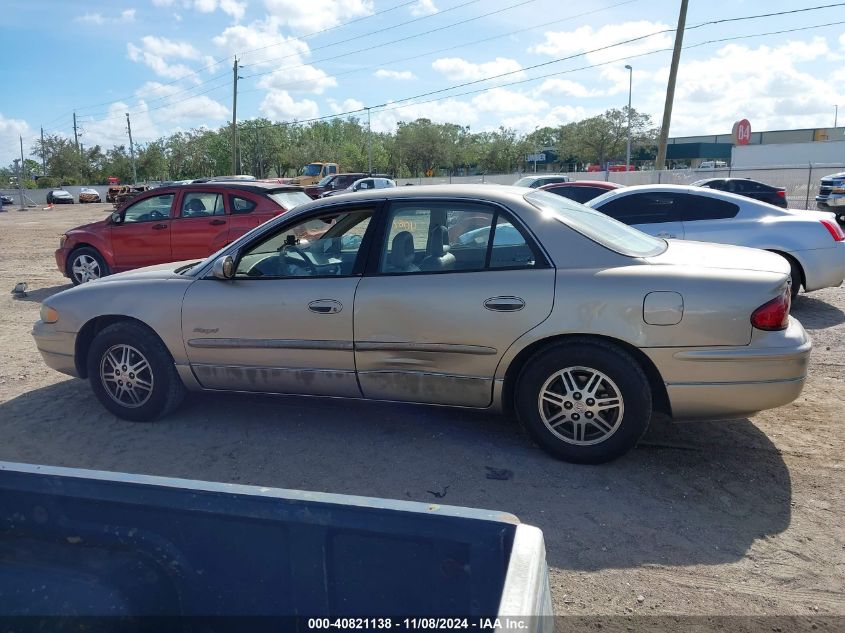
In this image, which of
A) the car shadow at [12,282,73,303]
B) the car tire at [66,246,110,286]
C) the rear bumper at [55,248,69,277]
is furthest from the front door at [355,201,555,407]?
the rear bumper at [55,248,69,277]

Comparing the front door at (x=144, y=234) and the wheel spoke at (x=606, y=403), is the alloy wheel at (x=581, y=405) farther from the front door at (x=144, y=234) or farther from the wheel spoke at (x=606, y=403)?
the front door at (x=144, y=234)

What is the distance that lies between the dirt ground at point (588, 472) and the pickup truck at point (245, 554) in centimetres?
142

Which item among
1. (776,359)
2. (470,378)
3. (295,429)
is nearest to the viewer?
(776,359)

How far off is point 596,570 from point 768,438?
2106 millimetres

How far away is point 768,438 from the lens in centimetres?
453

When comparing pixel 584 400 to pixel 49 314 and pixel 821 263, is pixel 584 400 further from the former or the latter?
pixel 821 263

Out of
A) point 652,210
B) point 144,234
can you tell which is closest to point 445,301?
point 652,210

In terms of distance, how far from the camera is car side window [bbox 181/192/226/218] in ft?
33.4

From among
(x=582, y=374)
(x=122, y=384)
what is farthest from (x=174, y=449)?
(x=582, y=374)

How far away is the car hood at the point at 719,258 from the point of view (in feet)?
13.0

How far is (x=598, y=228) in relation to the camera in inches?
172

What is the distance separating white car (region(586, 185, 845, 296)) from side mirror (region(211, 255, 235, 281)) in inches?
209

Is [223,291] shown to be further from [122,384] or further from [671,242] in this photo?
[671,242]

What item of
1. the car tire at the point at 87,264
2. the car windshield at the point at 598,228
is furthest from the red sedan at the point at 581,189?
the car windshield at the point at 598,228
